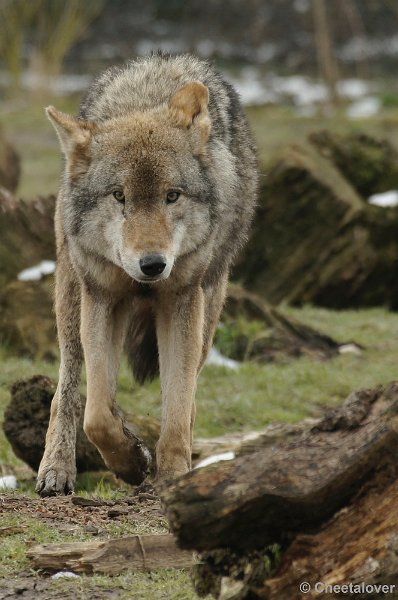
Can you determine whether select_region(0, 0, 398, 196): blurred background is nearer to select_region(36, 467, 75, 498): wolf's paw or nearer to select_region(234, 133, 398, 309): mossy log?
select_region(234, 133, 398, 309): mossy log

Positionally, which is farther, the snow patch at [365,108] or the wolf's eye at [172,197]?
the snow patch at [365,108]

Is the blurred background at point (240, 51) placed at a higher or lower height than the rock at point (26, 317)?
higher

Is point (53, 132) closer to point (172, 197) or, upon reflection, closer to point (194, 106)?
point (194, 106)

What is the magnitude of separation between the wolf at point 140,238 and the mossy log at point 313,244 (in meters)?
5.49

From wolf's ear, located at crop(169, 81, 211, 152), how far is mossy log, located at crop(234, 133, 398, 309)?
241 inches

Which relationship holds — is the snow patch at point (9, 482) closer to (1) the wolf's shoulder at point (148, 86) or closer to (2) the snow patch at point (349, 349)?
(1) the wolf's shoulder at point (148, 86)

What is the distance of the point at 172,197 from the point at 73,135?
0.63m

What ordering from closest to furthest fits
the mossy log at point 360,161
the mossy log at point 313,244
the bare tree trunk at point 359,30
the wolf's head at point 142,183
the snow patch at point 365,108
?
1. the wolf's head at point 142,183
2. the mossy log at point 313,244
3. the mossy log at point 360,161
4. the snow patch at point 365,108
5. the bare tree trunk at point 359,30

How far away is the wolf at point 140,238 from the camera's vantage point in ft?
17.0

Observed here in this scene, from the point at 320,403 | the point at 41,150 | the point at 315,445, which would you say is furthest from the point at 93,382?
the point at 41,150

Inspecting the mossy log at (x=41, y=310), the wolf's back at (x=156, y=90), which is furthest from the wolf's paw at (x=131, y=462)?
the mossy log at (x=41, y=310)

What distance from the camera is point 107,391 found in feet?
18.1

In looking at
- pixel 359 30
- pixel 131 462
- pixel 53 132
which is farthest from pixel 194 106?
pixel 359 30

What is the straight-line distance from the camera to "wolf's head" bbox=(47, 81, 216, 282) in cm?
505
